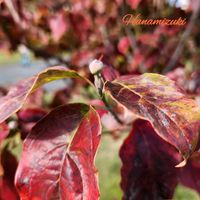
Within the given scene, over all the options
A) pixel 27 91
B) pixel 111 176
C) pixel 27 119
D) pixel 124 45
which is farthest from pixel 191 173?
pixel 111 176

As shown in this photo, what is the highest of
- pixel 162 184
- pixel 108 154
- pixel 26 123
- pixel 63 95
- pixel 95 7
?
pixel 26 123

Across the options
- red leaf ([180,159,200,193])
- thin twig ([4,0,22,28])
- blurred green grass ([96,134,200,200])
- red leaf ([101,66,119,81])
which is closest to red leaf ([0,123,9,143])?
red leaf ([101,66,119,81])

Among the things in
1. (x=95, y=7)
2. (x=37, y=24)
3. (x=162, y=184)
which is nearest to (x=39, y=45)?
(x=37, y=24)

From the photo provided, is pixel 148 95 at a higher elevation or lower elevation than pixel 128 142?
higher

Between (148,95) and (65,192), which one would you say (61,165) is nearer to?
(65,192)

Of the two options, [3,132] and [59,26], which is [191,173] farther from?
[59,26]

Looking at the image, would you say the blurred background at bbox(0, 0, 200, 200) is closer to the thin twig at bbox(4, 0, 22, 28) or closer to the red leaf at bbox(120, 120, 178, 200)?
the thin twig at bbox(4, 0, 22, 28)
